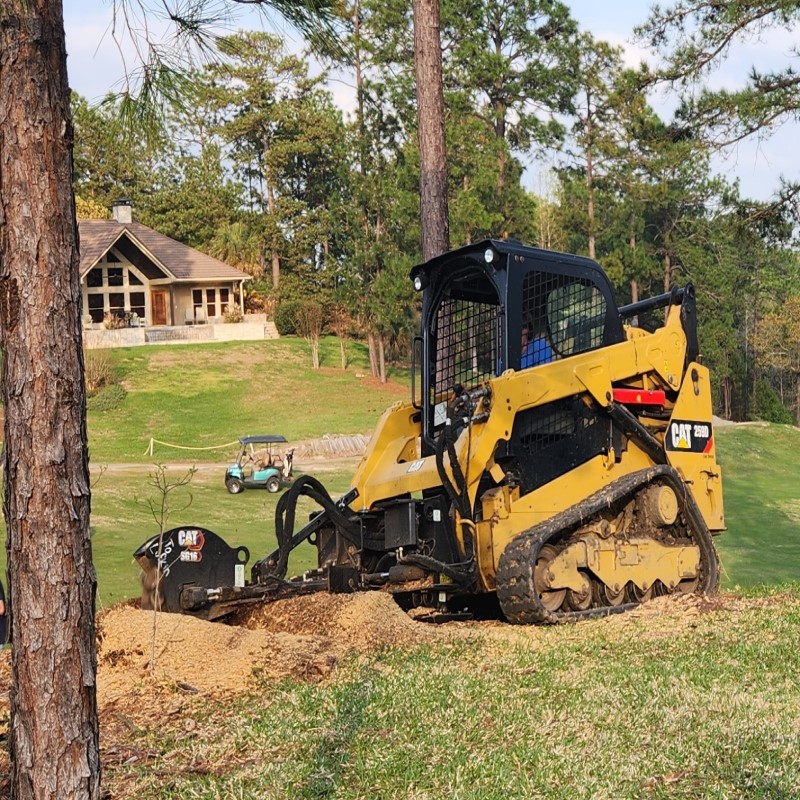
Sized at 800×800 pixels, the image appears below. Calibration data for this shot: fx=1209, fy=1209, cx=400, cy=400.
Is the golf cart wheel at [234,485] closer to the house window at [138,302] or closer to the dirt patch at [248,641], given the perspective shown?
the dirt patch at [248,641]

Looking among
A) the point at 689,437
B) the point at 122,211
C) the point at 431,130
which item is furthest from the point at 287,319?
the point at 689,437

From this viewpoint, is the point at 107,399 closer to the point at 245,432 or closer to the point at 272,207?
the point at 245,432

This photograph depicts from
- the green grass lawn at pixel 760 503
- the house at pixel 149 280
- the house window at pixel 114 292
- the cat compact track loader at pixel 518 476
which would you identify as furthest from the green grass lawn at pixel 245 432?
the house window at pixel 114 292

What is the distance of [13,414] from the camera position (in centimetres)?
393

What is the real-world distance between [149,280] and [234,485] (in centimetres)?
3499

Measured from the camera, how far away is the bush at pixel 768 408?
5378 cm

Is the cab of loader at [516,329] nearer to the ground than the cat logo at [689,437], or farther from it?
farther from it

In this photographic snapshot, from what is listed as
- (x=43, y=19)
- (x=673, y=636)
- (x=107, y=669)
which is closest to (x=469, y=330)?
(x=673, y=636)

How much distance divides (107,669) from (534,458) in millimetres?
3713

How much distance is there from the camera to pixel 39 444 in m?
3.88

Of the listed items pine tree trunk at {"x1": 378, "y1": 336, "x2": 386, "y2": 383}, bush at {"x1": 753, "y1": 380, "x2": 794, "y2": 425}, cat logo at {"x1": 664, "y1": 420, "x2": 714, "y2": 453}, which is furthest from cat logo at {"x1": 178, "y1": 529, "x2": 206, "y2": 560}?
bush at {"x1": 753, "y1": 380, "x2": 794, "y2": 425}

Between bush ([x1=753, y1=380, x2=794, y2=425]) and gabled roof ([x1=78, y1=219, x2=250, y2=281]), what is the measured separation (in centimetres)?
2483

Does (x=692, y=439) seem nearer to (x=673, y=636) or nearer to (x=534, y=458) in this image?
(x=534, y=458)

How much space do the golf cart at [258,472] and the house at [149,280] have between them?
29510 millimetres
